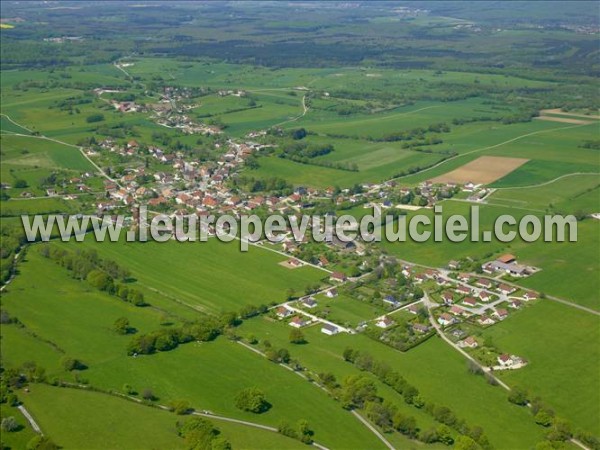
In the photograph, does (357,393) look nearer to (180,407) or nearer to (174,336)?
(180,407)

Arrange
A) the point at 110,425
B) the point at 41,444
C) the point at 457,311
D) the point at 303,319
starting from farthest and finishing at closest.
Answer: the point at 457,311 → the point at 303,319 → the point at 110,425 → the point at 41,444

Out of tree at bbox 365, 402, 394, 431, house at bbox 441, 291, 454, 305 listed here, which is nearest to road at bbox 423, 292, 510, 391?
house at bbox 441, 291, 454, 305

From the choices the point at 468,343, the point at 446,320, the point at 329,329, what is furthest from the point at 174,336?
the point at 468,343

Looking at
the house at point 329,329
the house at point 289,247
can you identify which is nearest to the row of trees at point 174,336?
the house at point 329,329

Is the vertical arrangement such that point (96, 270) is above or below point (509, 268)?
above

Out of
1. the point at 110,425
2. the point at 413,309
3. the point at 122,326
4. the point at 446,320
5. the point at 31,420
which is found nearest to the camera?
the point at 110,425

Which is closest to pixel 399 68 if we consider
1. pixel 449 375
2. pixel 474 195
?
pixel 474 195

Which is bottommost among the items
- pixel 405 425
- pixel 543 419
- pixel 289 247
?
pixel 543 419
